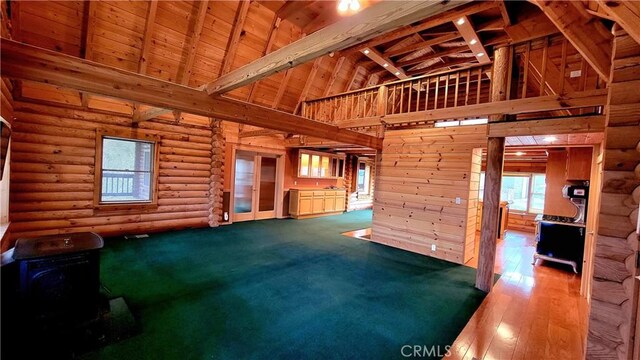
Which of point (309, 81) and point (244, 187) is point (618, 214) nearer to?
point (309, 81)

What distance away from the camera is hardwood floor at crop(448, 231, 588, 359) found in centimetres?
244

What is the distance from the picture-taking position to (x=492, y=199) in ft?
12.2

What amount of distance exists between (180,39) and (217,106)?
3.17 meters

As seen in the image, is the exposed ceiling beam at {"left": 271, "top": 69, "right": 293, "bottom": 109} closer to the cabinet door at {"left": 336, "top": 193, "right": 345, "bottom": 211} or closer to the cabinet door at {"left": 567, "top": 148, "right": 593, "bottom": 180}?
the cabinet door at {"left": 336, "top": 193, "right": 345, "bottom": 211}

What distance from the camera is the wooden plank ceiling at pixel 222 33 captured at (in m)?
4.13

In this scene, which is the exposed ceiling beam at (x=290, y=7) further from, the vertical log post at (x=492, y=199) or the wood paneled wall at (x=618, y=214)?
the wood paneled wall at (x=618, y=214)

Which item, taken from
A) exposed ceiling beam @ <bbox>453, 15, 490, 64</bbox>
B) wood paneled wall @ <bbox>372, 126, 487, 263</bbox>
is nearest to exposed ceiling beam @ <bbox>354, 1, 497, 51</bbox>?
exposed ceiling beam @ <bbox>453, 15, 490, 64</bbox>

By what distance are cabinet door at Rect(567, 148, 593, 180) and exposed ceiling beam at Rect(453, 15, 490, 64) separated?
232 cm

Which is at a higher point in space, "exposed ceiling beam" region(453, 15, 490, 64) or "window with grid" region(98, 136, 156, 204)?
"exposed ceiling beam" region(453, 15, 490, 64)

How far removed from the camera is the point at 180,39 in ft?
17.3

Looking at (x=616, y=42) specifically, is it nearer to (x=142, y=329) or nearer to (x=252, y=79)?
(x=252, y=79)

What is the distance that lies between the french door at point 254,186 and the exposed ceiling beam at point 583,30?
7000 millimetres

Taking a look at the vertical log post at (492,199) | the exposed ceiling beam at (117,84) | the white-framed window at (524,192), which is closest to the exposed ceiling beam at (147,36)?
the exposed ceiling beam at (117,84)

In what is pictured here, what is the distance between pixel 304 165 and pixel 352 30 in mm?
7549
